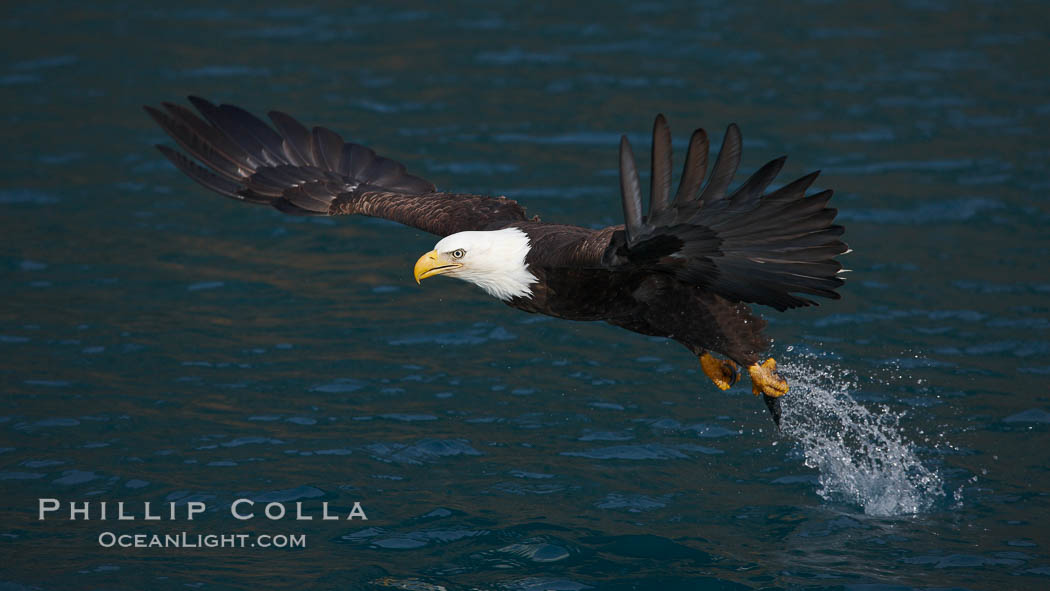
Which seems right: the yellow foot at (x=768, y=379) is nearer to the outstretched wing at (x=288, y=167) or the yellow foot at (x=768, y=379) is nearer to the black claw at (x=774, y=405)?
the black claw at (x=774, y=405)

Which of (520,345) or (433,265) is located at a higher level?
(433,265)

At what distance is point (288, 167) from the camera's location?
768 centimetres

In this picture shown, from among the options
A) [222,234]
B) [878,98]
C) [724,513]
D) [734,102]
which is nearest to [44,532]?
[724,513]

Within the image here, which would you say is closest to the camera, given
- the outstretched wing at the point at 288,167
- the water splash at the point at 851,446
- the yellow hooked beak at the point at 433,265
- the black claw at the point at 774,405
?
the yellow hooked beak at the point at 433,265

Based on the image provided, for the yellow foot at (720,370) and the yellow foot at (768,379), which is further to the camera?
the yellow foot at (720,370)

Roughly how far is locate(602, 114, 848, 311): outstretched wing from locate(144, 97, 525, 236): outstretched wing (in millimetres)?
1934

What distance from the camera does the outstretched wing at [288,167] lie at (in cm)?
713

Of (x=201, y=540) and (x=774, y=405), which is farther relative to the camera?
(x=774, y=405)

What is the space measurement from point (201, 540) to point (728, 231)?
2785 mm

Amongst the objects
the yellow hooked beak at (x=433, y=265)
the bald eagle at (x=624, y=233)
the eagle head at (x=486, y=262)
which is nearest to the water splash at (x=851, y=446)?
the bald eagle at (x=624, y=233)

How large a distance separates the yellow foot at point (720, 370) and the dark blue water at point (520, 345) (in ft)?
1.02

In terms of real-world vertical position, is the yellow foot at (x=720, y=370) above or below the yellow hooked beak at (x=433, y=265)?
below

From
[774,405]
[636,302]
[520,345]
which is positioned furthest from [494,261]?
[520,345]

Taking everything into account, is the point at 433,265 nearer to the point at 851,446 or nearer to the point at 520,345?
the point at 520,345
